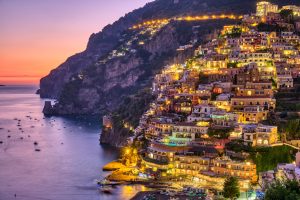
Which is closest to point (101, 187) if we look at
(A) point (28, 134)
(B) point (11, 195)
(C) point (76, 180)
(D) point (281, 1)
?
(C) point (76, 180)

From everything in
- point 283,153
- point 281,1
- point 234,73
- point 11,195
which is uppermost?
point 281,1

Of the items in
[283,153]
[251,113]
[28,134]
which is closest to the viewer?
[283,153]

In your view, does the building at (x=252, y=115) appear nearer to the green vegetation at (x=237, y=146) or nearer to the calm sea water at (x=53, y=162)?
the green vegetation at (x=237, y=146)

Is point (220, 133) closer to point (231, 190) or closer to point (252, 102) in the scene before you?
point (252, 102)

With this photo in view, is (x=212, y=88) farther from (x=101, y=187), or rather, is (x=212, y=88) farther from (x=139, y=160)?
(x=101, y=187)

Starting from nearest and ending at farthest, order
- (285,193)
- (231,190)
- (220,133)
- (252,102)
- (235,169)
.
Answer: (285,193), (231,190), (235,169), (220,133), (252,102)

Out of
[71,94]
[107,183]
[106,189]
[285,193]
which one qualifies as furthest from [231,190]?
[71,94]

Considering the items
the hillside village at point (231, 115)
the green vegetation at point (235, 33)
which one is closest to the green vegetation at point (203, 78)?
the hillside village at point (231, 115)
